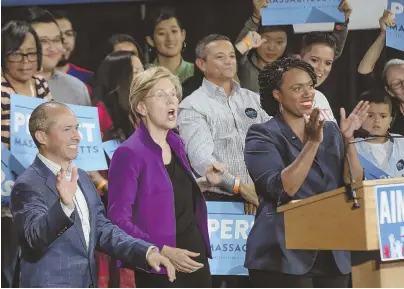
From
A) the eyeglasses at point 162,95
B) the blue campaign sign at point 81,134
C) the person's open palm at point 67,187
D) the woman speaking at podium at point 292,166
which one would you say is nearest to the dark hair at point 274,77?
the woman speaking at podium at point 292,166

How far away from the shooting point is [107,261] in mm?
4254

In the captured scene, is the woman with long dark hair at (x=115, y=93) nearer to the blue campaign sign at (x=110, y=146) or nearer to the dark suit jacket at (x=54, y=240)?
Answer: the blue campaign sign at (x=110, y=146)

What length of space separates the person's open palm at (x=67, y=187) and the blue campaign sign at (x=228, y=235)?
777 mm

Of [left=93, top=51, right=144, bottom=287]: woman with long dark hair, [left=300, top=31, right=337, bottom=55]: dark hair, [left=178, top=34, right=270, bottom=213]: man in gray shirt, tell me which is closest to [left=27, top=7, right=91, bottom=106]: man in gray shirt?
[left=93, top=51, right=144, bottom=287]: woman with long dark hair

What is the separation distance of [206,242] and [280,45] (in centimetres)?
117

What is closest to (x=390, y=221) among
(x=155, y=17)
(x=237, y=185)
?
(x=237, y=185)

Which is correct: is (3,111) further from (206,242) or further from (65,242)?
(206,242)

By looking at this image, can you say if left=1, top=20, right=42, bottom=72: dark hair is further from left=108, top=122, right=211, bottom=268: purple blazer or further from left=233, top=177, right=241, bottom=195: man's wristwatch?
left=233, top=177, right=241, bottom=195: man's wristwatch

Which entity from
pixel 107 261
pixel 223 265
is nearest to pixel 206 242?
pixel 223 265

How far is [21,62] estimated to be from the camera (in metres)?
4.48

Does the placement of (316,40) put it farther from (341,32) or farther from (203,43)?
(203,43)

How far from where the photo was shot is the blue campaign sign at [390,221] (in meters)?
3.17

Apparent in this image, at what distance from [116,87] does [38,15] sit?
0.64 m

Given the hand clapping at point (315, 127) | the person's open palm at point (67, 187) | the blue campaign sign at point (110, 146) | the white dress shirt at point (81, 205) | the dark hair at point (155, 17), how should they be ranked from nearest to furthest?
the hand clapping at point (315, 127) → the person's open palm at point (67, 187) → the white dress shirt at point (81, 205) → the blue campaign sign at point (110, 146) → the dark hair at point (155, 17)
